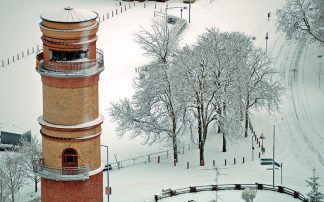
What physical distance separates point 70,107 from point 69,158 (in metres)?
3.33

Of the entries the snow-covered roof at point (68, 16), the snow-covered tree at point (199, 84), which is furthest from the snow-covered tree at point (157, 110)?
the snow-covered roof at point (68, 16)

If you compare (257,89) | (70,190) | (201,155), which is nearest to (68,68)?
(70,190)

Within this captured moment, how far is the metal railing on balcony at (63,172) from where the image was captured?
205 ft

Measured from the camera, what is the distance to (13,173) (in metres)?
91.6

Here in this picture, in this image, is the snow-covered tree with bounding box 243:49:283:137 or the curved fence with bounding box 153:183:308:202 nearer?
the curved fence with bounding box 153:183:308:202

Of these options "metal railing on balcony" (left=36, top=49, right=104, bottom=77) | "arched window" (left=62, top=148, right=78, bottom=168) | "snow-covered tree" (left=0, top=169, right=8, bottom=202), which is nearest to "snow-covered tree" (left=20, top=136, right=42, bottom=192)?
"snow-covered tree" (left=0, top=169, right=8, bottom=202)

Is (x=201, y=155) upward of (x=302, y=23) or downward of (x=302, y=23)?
downward

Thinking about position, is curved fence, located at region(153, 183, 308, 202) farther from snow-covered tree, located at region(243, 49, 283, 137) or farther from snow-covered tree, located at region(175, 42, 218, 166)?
snow-covered tree, located at region(243, 49, 283, 137)

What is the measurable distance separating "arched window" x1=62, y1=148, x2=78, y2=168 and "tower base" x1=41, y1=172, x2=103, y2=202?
1.13 m

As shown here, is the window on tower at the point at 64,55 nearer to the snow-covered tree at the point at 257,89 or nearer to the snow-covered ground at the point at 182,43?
the snow-covered ground at the point at 182,43

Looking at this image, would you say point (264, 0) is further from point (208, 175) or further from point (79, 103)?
point (79, 103)

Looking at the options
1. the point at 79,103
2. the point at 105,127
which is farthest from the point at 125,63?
the point at 79,103

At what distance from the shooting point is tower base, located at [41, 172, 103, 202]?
6316 cm

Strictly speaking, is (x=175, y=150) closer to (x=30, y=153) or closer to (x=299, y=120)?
(x=30, y=153)
